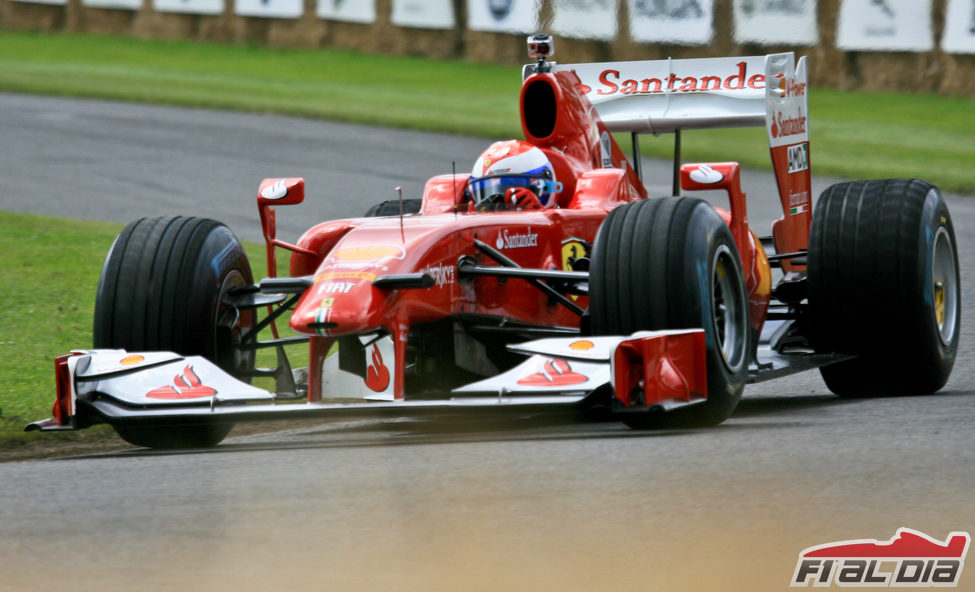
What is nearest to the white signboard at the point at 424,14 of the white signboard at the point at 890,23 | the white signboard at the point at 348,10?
the white signboard at the point at 348,10

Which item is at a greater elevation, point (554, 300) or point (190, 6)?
point (190, 6)

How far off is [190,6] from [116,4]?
85.8 inches

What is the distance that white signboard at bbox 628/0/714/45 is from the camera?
50.3ft

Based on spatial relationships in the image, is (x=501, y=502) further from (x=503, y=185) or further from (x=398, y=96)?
(x=398, y=96)

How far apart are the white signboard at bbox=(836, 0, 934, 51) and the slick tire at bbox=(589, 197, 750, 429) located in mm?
18381

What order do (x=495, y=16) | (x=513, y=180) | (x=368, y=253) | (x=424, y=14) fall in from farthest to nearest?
1. (x=424, y=14)
2. (x=495, y=16)
3. (x=513, y=180)
4. (x=368, y=253)

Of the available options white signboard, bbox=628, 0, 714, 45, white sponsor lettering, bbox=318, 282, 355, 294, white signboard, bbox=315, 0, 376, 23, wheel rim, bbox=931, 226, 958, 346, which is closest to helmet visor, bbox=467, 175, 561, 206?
white sponsor lettering, bbox=318, 282, 355, 294

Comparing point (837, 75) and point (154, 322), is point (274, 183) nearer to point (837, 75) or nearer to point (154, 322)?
point (154, 322)

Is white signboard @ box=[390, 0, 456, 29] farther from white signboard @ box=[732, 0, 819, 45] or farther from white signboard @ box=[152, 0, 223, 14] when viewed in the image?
white signboard @ box=[732, 0, 819, 45]

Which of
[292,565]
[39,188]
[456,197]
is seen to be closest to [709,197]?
[39,188]

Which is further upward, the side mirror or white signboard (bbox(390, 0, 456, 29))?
white signboard (bbox(390, 0, 456, 29))

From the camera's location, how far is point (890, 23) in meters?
25.1

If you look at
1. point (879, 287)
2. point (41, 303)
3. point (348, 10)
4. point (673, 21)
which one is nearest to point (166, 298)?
point (879, 287)

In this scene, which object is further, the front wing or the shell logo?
the shell logo
